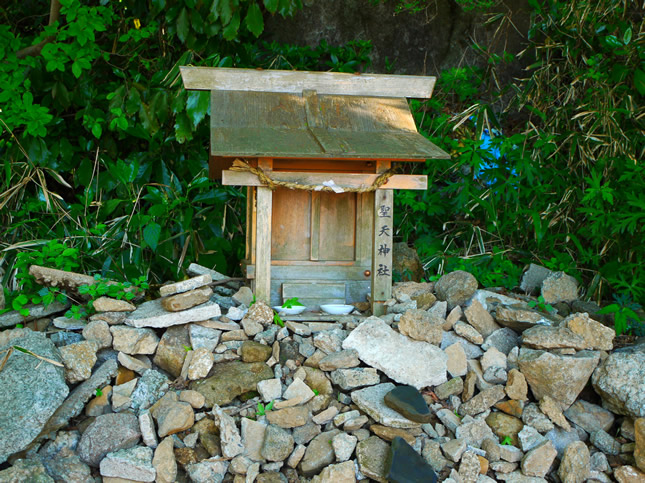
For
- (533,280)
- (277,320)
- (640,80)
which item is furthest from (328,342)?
(640,80)

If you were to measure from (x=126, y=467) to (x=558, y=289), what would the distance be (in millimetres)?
3250

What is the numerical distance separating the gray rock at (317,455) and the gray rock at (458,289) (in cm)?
136

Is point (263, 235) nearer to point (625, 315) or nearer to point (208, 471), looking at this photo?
point (208, 471)

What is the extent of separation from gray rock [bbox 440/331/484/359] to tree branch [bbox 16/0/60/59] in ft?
13.6

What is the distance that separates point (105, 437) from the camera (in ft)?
10.5

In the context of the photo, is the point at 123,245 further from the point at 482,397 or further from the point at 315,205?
the point at 482,397

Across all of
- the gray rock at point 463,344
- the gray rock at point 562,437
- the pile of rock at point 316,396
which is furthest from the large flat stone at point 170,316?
the gray rock at point 562,437

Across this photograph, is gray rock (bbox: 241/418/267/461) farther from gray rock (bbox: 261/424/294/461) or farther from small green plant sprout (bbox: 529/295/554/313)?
small green plant sprout (bbox: 529/295/554/313)

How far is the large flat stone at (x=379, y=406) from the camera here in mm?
3319

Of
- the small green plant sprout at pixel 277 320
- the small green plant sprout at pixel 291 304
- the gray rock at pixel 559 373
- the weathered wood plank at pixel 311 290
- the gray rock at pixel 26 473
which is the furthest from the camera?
the weathered wood plank at pixel 311 290

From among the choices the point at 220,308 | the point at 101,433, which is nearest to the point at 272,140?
the point at 220,308

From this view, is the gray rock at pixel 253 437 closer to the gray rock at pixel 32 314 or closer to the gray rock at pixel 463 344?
the gray rock at pixel 463 344

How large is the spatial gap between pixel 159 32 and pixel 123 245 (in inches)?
92.6

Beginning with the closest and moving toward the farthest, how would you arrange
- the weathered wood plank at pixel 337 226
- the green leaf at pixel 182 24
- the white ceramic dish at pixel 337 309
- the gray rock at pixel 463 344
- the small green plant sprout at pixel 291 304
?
the gray rock at pixel 463 344 < the small green plant sprout at pixel 291 304 < the white ceramic dish at pixel 337 309 < the weathered wood plank at pixel 337 226 < the green leaf at pixel 182 24
